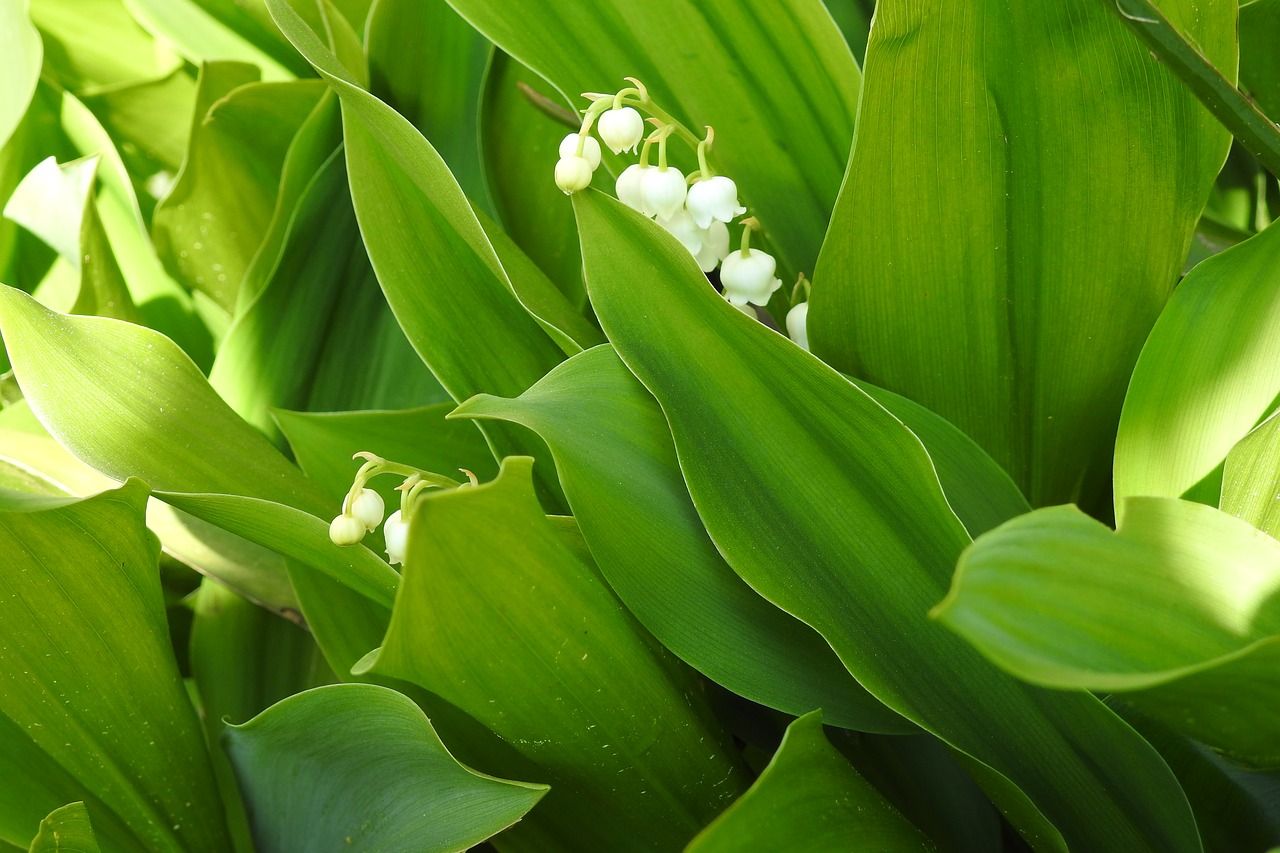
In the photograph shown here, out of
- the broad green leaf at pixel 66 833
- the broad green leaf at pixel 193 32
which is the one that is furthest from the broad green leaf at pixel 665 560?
the broad green leaf at pixel 193 32

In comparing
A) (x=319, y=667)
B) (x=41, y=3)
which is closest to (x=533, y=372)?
(x=319, y=667)

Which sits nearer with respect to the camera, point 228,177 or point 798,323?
point 798,323

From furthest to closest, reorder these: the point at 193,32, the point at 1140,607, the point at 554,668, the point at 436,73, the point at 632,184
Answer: the point at 193,32 < the point at 436,73 < the point at 632,184 < the point at 554,668 < the point at 1140,607

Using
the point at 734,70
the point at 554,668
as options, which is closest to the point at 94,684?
the point at 554,668

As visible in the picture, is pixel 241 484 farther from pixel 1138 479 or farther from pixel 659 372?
pixel 1138 479

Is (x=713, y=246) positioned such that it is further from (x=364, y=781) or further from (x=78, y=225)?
(x=78, y=225)
